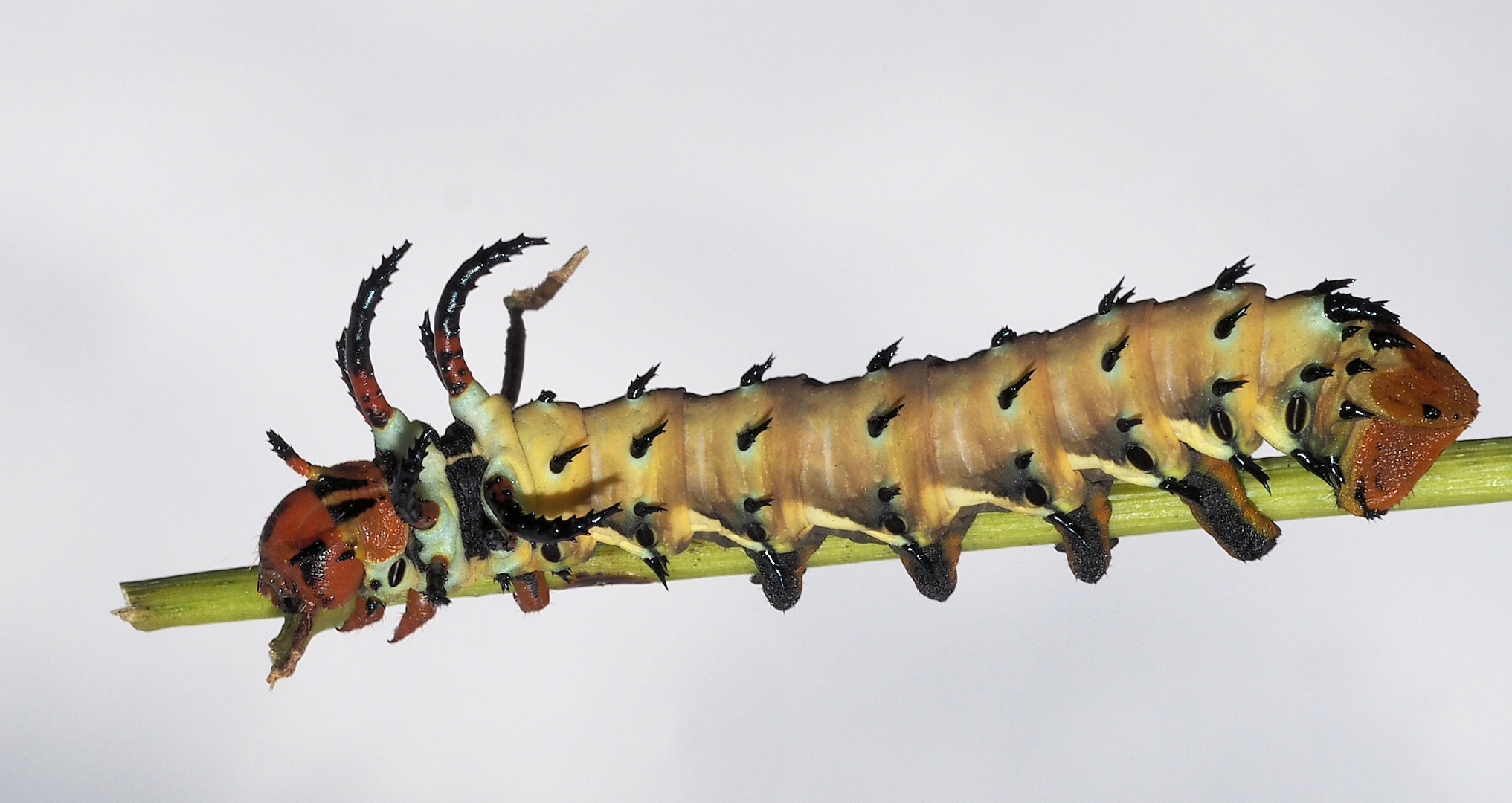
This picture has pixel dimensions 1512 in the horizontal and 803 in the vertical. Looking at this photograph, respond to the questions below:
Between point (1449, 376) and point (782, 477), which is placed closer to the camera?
point (1449, 376)

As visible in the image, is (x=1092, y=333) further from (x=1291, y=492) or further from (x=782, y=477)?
(x=782, y=477)

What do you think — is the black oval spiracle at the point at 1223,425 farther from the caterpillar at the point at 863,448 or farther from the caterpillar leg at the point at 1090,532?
the caterpillar leg at the point at 1090,532

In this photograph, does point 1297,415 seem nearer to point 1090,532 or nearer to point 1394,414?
point 1394,414

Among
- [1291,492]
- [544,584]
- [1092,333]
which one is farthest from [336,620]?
[1291,492]

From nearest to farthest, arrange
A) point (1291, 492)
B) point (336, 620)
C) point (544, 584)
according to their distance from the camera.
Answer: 1. point (1291, 492)
2. point (336, 620)
3. point (544, 584)

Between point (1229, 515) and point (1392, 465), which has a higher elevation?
point (1392, 465)

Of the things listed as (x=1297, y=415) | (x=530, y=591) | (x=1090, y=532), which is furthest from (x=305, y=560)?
(x=1297, y=415)

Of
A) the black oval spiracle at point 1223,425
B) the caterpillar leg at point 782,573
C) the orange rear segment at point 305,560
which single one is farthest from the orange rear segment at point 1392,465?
the orange rear segment at point 305,560
